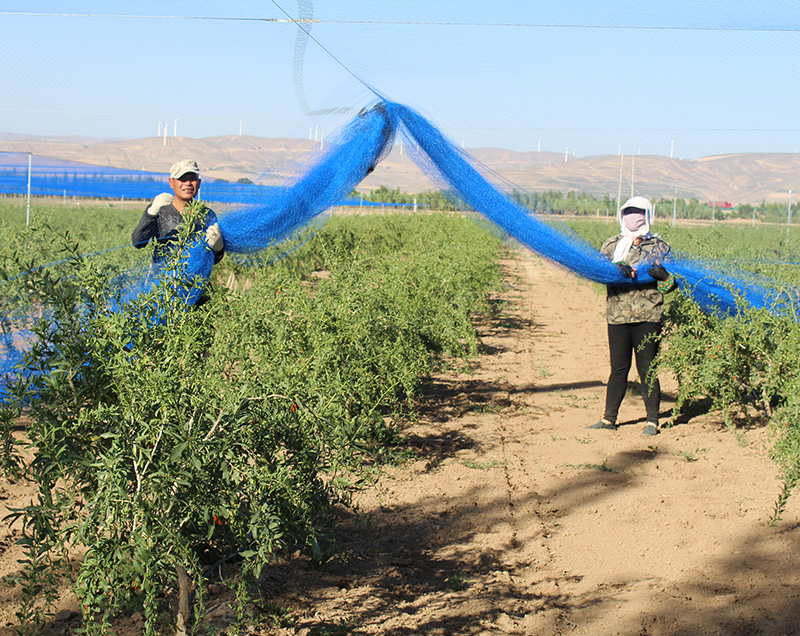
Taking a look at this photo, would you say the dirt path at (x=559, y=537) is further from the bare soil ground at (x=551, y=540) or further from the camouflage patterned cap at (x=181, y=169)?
the camouflage patterned cap at (x=181, y=169)

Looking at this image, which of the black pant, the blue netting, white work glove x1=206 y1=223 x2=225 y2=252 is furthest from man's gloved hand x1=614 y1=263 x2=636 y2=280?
white work glove x1=206 y1=223 x2=225 y2=252

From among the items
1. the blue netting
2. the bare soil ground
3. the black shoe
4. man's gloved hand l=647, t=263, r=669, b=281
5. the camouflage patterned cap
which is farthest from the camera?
the black shoe

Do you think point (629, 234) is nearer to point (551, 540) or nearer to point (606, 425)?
point (606, 425)

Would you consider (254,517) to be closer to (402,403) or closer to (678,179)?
(402,403)

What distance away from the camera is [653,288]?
217 inches

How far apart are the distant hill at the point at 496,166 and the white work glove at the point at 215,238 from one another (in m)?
0.99

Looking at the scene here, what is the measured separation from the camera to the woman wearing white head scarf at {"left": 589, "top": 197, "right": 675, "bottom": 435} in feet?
17.9

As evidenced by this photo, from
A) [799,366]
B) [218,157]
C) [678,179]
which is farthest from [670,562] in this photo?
[678,179]

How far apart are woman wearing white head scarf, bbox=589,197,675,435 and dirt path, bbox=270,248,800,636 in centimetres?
52

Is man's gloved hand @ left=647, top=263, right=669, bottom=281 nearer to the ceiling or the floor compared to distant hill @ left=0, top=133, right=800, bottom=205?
nearer to the floor

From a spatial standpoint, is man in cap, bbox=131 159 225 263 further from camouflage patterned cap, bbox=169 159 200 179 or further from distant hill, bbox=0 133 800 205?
distant hill, bbox=0 133 800 205

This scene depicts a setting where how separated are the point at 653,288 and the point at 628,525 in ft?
Result: 6.54

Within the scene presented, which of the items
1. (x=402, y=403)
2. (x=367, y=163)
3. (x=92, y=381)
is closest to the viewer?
(x=92, y=381)

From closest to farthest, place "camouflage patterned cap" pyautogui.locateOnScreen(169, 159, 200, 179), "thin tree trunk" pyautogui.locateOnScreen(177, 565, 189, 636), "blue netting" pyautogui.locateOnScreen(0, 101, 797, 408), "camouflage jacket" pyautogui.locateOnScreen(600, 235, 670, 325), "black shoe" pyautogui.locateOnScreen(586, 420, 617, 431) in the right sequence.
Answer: "thin tree trunk" pyautogui.locateOnScreen(177, 565, 189, 636), "camouflage patterned cap" pyautogui.locateOnScreen(169, 159, 200, 179), "blue netting" pyautogui.locateOnScreen(0, 101, 797, 408), "camouflage jacket" pyautogui.locateOnScreen(600, 235, 670, 325), "black shoe" pyautogui.locateOnScreen(586, 420, 617, 431)
